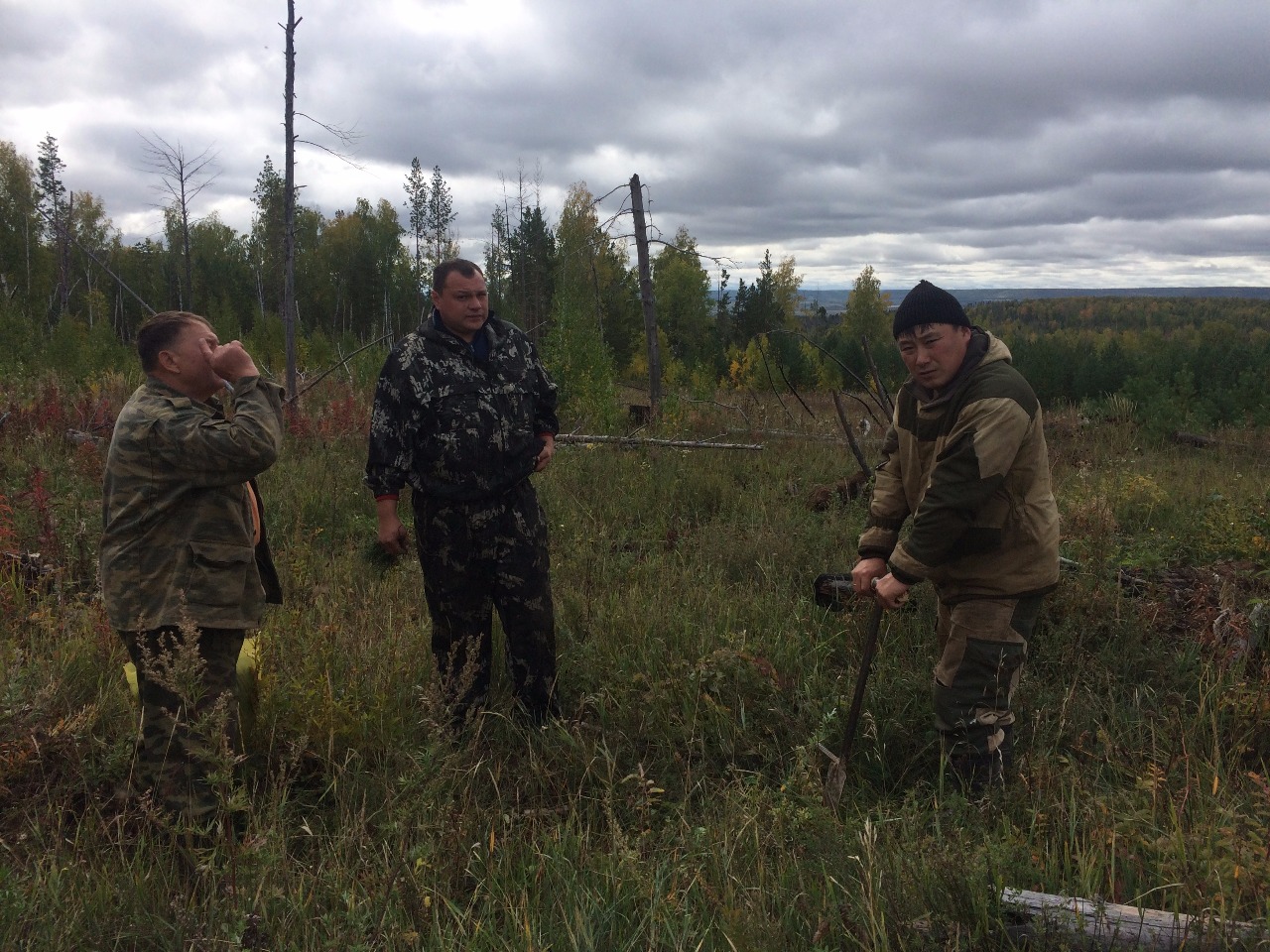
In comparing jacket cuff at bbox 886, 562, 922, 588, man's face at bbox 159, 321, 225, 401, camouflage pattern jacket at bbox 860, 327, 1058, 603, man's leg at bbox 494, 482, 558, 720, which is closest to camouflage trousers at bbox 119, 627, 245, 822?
man's face at bbox 159, 321, 225, 401

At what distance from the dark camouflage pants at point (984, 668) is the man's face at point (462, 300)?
7.67 ft

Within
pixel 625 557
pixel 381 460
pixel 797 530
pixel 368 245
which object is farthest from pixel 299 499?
pixel 368 245

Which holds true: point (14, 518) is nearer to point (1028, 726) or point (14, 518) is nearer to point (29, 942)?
point (29, 942)

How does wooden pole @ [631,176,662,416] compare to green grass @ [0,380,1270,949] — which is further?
wooden pole @ [631,176,662,416]

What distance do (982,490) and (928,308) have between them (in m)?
0.69

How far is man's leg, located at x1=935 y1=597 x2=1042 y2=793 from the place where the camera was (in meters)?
2.94

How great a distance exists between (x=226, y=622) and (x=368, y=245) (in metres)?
59.0

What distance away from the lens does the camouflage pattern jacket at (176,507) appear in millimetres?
2535

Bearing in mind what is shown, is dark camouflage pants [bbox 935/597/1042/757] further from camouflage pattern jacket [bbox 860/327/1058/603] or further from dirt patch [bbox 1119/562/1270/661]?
dirt patch [bbox 1119/562/1270/661]

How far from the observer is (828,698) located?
3.62 m

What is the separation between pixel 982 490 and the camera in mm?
2754

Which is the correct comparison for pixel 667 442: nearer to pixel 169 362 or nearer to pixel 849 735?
pixel 849 735

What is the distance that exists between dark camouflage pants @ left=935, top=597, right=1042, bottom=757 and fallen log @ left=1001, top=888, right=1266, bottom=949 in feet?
3.41

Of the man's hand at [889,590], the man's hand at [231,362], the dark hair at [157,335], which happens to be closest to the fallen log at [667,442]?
the man's hand at [889,590]
